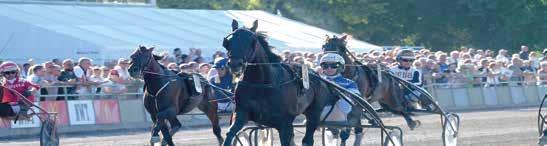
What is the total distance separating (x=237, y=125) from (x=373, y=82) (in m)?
5.34

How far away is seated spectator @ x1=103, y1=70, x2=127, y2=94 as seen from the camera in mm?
23969

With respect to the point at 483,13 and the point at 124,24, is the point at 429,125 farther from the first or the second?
the point at 483,13

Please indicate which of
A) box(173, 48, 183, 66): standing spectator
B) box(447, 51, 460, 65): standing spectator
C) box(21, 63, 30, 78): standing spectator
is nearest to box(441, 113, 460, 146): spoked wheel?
box(21, 63, 30, 78): standing spectator

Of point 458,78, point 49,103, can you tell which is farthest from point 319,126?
point 458,78

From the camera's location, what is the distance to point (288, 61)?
14906 millimetres

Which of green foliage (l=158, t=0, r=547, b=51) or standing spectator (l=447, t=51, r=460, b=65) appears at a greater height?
green foliage (l=158, t=0, r=547, b=51)

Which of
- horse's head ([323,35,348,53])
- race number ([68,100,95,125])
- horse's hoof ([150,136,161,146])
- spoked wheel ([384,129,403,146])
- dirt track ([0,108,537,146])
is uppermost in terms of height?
horse's head ([323,35,348,53])

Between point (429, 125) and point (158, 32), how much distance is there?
9938mm

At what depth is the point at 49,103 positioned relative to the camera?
2298 centimetres

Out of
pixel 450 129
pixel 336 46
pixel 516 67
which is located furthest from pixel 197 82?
pixel 516 67

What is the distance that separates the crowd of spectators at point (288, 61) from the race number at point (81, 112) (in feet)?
0.53

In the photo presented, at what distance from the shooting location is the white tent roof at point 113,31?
2800 cm

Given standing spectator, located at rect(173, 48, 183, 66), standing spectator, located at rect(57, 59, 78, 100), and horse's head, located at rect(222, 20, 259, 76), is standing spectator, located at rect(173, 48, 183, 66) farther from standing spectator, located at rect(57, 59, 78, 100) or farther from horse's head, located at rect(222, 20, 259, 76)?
horse's head, located at rect(222, 20, 259, 76)

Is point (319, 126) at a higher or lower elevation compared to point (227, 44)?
lower
